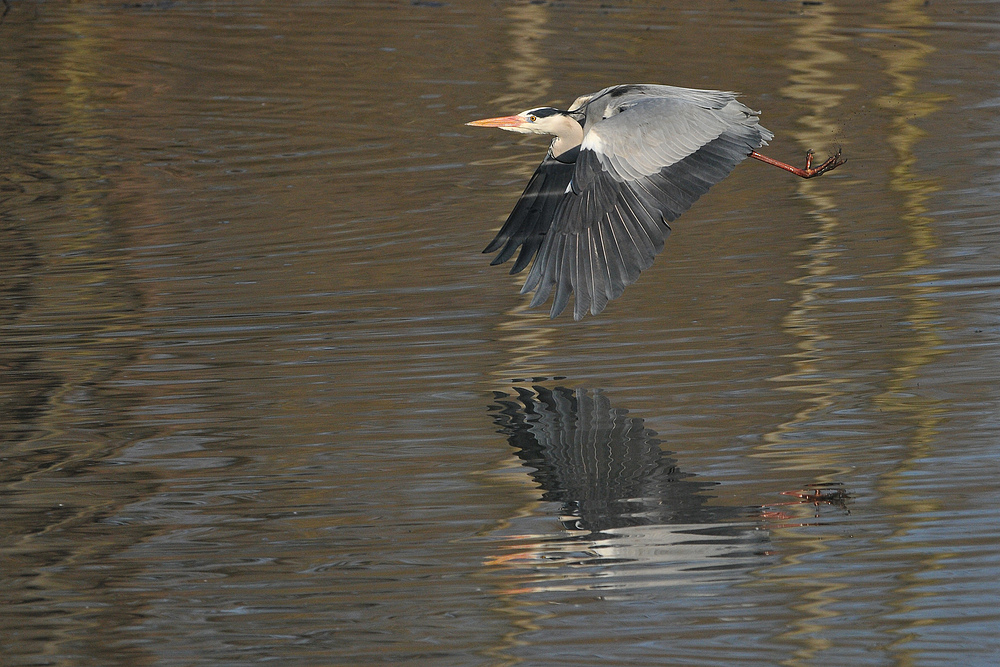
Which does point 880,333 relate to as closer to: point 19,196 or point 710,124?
point 710,124

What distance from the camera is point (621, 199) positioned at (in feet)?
17.0

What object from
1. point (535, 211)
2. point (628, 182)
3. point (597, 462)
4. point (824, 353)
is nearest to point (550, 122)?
point (535, 211)

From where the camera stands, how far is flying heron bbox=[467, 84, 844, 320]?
5.07 meters

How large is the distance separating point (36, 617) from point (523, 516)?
134cm

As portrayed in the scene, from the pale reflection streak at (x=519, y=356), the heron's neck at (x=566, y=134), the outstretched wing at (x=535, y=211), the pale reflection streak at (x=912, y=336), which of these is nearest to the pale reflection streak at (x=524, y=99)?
the pale reflection streak at (x=519, y=356)

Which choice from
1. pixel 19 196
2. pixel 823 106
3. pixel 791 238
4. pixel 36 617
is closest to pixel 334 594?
pixel 36 617

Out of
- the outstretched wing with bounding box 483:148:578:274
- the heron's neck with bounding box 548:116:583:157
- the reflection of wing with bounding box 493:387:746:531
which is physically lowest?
the reflection of wing with bounding box 493:387:746:531

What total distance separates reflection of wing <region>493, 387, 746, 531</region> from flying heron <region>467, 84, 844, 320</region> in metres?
0.36

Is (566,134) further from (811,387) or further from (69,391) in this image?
(69,391)

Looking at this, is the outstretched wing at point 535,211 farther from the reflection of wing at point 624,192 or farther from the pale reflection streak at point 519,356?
the reflection of wing at point 624,192

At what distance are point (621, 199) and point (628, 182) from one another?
2.9 inches

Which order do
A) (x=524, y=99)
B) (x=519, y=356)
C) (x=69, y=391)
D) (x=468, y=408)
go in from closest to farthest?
(x=468, y=408), (x=69, y=391), (x=519, y=356), (x=524, y=99)

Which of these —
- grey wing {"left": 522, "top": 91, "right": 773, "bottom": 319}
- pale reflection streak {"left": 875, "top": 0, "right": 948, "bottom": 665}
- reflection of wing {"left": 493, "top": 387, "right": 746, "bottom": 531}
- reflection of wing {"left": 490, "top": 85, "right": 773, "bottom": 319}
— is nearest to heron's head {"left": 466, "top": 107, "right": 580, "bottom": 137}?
reflection of wing {"left": 490, "top": 85, "right": 773, "bottom": 319}

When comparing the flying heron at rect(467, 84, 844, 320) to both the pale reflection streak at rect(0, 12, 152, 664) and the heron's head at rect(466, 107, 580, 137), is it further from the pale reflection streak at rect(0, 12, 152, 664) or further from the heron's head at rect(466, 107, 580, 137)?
the pale reflection streak at rect(0, 12, 152, 664)
